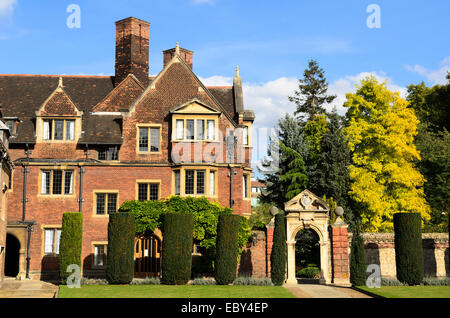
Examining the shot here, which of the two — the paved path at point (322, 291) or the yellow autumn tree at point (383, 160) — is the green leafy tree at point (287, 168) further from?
the paved path at point (322, 291)

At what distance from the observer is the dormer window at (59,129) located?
3666 cm

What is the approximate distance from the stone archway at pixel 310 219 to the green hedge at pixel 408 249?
12.6 ft

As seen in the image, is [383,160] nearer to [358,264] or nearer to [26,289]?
[358,264]

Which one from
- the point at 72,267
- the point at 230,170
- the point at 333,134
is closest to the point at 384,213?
the point at 333,134

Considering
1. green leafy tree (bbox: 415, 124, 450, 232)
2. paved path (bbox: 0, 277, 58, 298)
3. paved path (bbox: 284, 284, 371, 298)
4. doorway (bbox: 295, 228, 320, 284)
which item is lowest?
paved path (bbox: 284, 284, 371, 298)

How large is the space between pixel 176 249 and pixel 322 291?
7.81 meters

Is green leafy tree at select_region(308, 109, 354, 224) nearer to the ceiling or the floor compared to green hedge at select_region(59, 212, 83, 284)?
nearer to the ceiling

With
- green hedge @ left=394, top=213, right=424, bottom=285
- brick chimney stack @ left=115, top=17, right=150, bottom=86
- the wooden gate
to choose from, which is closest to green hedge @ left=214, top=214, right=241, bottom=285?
the wooden gate

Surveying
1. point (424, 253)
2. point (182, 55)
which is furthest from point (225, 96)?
point (424, 253)

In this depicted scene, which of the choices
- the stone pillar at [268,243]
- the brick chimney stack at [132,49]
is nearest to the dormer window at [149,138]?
the brick chimney stack at [132,49]

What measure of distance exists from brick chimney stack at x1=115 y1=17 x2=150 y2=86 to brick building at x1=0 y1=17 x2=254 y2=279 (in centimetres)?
357

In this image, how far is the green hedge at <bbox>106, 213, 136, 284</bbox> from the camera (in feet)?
97.0

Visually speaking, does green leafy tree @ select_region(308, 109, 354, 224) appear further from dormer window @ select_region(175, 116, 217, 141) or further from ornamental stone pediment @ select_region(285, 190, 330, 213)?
dormer window @ select_region(175, 116, 217, 141)
